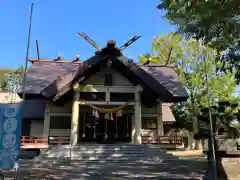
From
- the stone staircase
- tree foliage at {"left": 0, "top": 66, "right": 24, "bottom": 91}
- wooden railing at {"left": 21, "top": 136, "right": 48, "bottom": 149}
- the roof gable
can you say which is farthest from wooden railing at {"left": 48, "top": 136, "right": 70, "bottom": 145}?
tree foliage at {"left": 0, "top": 66, "right": 24, "bottom": 91}

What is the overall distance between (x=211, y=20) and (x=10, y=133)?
641cm

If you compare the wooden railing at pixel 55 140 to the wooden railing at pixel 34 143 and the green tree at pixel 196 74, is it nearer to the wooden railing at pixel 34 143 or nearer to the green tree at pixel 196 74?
the wooden railing at pixel 34 143

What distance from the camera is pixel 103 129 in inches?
738

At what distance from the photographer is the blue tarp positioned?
24.4 feet

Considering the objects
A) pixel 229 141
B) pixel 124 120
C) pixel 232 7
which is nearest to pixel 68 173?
pixel 229 141

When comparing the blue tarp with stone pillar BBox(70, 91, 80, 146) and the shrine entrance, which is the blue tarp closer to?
stone pillar BBox(70, 91, 80, 146)

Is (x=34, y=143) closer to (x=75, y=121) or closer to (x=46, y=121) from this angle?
(x=46, y=121)

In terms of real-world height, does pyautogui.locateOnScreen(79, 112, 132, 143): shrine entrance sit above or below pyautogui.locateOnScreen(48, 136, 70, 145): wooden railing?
above

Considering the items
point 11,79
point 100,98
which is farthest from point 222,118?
point 11,79

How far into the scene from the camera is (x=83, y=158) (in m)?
14.4

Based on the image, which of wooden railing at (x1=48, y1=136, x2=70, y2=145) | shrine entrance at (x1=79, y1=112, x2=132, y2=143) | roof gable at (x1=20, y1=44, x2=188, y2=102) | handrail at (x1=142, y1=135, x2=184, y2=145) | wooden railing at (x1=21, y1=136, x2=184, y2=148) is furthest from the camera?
shrine entrance at (x1=79, y1=112, x2=132, y2=143)

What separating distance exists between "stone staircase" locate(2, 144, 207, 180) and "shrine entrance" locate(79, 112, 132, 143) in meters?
3.07

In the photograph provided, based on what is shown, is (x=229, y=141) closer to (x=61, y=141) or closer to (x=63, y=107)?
(x=61, y=141)

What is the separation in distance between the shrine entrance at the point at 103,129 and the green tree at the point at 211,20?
1145 cm
